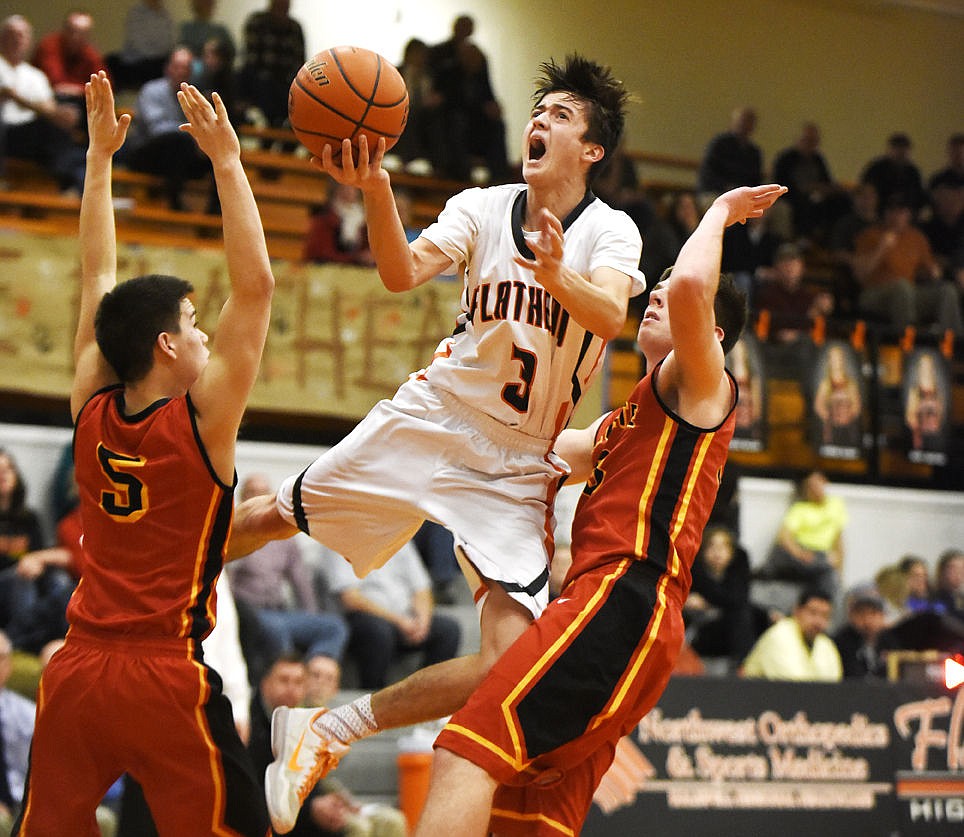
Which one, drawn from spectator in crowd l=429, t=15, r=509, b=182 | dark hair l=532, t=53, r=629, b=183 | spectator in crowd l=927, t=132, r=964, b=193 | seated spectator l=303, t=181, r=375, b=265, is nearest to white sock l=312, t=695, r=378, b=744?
dark hair l=532, t=53, r=629, b=183

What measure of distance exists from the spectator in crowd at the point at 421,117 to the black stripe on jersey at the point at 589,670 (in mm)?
10014

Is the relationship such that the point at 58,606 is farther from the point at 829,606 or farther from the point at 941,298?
the point at 941,298

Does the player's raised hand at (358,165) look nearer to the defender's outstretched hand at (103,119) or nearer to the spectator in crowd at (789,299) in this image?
the defender's outstretched hand at (103,119)

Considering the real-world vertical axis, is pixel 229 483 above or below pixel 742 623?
above

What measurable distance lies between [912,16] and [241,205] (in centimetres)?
1675

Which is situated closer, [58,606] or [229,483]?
[229,483]

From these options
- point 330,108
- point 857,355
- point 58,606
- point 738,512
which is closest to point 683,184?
point 857,355

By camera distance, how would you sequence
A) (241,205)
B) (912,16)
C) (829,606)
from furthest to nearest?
(912,16) < (829,606) < (241,205)

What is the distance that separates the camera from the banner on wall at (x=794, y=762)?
8.38m

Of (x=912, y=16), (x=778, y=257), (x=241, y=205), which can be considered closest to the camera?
(x=241, y=205)

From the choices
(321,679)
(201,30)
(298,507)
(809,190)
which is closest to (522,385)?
(298,507)

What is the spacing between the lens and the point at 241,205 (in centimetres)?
399

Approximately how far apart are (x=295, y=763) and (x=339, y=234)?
284 inches

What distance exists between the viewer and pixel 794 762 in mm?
8758
